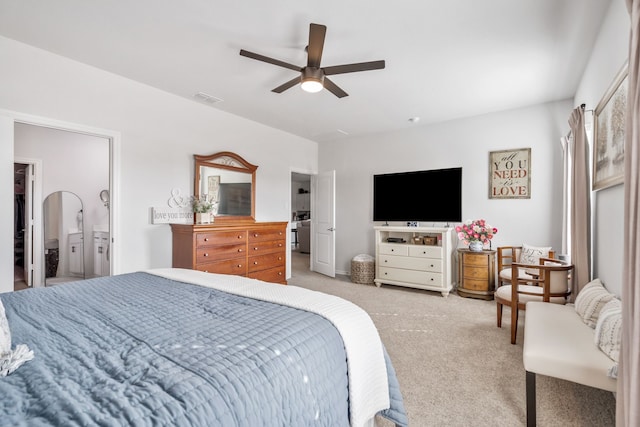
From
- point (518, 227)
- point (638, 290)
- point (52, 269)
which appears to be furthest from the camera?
point (52, 269)

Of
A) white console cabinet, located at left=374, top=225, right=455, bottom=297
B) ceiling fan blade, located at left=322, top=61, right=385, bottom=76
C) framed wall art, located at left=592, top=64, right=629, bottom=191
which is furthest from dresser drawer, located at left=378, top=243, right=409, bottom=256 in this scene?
ceiling fan blade, located at left=322, top=61, right=385, bottom=76

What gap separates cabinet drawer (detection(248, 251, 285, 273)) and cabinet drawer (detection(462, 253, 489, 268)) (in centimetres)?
263

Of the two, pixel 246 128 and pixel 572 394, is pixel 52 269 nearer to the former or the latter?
pixel 246 128

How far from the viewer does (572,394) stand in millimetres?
1964

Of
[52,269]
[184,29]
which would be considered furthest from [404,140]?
[52,269]

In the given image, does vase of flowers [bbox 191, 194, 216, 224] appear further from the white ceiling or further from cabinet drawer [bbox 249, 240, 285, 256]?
the white ceiling

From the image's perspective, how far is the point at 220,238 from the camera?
3691mm

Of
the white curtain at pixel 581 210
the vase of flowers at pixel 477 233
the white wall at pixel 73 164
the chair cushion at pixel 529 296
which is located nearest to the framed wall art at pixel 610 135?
the white curtain at pixel 581 210

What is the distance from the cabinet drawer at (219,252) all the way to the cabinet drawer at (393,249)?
220cm

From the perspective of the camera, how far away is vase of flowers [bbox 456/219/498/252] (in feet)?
13.5

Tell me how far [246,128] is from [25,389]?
4.27 meters

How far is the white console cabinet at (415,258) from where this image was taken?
439cm

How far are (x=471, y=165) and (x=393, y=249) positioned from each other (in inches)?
67.0

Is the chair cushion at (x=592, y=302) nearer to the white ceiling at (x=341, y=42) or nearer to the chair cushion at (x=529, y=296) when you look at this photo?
the chair cushion at (x=529, y=296)
